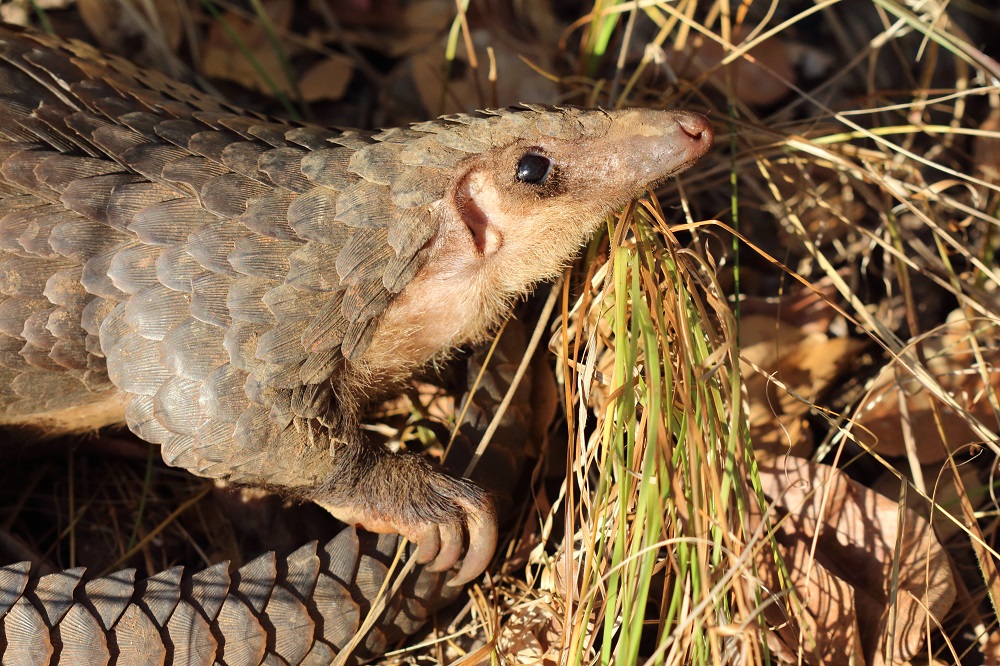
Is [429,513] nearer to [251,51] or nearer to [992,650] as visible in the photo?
[992,650]

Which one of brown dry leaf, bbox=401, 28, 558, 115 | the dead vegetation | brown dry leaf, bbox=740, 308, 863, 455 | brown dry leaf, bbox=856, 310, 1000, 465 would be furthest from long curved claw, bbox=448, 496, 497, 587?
brown dry leaf, bbox=401, 28, 558, 115

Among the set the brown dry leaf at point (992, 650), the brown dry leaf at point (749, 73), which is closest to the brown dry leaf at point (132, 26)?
the brown dry leaf at point (749, 73)

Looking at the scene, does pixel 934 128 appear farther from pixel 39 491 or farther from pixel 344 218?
pixel 39 491

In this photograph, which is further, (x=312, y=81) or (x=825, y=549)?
(x=312, y=81)

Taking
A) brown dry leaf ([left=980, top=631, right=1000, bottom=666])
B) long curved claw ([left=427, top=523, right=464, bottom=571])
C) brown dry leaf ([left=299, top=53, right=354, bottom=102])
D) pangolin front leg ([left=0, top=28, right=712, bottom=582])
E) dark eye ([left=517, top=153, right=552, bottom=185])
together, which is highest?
brown dry leaf ([left=299, top=53, right=354, bottom=102])

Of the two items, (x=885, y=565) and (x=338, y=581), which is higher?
(x=885, y=565)

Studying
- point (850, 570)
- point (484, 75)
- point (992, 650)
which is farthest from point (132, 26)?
point (992, 650)

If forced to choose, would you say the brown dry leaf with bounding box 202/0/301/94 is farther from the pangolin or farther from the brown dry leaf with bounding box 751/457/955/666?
the brown dry leaf with bounding box 751/457/955/666

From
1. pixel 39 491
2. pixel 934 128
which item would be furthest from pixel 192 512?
pixel 934 128
